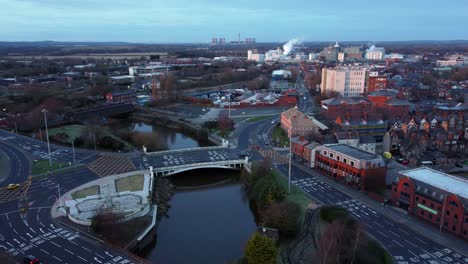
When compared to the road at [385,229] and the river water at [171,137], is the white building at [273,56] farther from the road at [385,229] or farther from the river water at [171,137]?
the road at [385,229]

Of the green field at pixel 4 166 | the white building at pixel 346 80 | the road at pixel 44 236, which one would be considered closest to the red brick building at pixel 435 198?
the road at pixel 44 236

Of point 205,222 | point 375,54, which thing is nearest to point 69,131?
point 205,222

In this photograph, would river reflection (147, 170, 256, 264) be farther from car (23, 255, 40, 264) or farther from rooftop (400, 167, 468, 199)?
rooftop (400, 167, 468, 199)

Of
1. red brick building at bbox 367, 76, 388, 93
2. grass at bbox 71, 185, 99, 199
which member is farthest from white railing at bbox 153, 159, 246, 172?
red brick building at bbox 367, 76, 388, 93

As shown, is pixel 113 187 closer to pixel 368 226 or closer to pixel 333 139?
pixel 368 226

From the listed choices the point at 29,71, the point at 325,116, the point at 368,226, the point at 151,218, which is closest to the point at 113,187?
the point at 151,218
